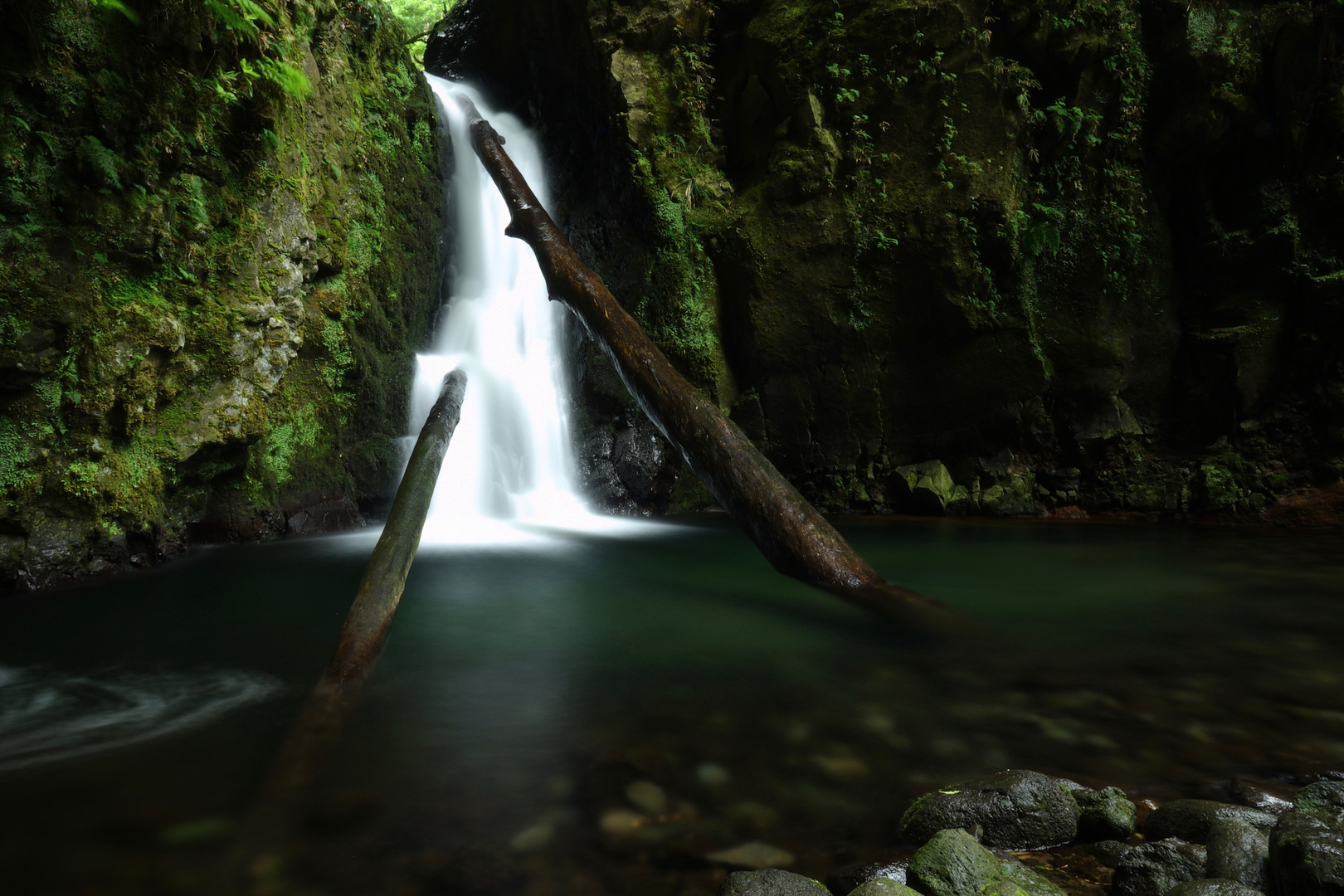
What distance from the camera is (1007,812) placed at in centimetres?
185

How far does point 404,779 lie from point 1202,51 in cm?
1227

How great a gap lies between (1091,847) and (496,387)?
912 centimetres

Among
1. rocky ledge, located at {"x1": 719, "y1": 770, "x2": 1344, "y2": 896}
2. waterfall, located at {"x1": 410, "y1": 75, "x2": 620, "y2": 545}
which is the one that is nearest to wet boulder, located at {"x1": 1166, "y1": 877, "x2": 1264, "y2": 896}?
rocky ledge, located at {"x1": 719, "y1": 770, "x2": 1344, "y2": 896}

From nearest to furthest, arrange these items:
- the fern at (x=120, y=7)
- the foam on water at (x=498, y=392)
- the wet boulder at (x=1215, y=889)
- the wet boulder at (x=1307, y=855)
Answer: the wet boulder at (x=1307, y=855) → the wet boulder at (x=1215, y=889) → the fern at (x=120, y=7) → the foam on water at (x=498, y=392)

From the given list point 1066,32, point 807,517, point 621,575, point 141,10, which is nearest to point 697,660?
point 807,517

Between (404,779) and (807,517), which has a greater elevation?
(807,517)

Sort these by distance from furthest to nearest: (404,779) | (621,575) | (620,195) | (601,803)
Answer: (620,195)
(621,575)
(404,779)
(601,803)

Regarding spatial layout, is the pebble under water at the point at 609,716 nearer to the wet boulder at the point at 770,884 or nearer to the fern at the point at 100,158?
the wet boulder at the point at 770,884

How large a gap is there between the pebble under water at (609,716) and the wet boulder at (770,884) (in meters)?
0.13

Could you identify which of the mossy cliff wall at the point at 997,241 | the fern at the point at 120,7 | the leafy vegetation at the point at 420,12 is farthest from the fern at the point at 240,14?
the leafy vegetation at the point at 420,12

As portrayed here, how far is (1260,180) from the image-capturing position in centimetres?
864

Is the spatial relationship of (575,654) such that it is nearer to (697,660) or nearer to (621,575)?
(697,660)

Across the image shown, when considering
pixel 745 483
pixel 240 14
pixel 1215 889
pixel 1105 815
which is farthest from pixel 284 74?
pixel 1215 889

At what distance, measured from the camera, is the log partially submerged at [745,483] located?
183 inches
